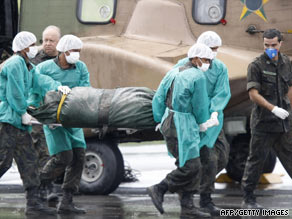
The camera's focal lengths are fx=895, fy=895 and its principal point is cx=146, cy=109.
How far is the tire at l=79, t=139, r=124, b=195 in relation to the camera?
1220cm

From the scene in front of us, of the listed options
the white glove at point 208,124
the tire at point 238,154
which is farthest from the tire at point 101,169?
the white glove at point 208,124

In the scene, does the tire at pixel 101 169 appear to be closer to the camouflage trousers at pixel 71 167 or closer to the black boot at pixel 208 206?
the camouflage trousers at pixel 71 167

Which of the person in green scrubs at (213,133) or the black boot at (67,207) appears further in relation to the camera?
the black boot at (67,207)

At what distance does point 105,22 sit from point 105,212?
3.77m

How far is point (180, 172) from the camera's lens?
362 inches

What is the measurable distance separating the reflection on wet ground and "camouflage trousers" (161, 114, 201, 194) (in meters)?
0.39

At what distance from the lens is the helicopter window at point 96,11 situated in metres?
13.0

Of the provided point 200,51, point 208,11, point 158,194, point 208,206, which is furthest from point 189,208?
point 208,11

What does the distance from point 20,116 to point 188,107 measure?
5.91ft

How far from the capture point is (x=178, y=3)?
12.4 meters

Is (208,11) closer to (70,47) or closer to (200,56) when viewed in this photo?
(70,47)

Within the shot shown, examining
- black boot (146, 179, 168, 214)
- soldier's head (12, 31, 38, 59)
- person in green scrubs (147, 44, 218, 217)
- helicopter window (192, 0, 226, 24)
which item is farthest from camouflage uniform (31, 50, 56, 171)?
person in green scrubs (147, 44, 218, 217)

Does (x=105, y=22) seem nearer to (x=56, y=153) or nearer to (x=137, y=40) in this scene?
(x=137, y=40)

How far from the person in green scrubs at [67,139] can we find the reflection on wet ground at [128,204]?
1.22 ft
